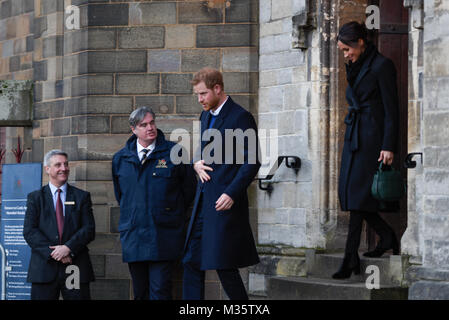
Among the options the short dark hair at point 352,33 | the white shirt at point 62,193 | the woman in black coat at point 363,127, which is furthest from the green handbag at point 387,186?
the white shirt at point 62,193

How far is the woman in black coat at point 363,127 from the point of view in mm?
7930

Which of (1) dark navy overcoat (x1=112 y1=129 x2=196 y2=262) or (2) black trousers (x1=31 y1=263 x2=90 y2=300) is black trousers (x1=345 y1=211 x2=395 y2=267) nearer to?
(1) dark navy overcoat (x1=112 y1=129 x2=196 y2=262)

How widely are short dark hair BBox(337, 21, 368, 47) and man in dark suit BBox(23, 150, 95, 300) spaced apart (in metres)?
2.43

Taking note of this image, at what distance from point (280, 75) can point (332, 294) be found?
2618 millimetres

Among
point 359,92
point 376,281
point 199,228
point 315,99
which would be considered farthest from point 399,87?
point 199,228

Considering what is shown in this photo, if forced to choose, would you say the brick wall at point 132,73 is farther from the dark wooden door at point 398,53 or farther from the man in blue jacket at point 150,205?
the man in blue jacket at point 150,205

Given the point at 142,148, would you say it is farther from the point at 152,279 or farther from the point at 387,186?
the point at 387,186

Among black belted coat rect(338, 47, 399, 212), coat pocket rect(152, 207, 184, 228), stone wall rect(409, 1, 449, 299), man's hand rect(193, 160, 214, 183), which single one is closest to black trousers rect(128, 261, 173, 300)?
coat pocket rect(152, 207, 184, 228)

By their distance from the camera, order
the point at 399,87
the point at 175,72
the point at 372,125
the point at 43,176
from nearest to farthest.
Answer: the point at 372,125 < the point at 399,87 < the point at 175,72 < the point at 43,176

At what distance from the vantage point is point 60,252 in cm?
832

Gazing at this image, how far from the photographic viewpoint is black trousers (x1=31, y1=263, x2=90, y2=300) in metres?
8.32

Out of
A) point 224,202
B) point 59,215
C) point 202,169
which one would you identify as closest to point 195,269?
point 224,202

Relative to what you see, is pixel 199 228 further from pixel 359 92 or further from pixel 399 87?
pixel 399 87

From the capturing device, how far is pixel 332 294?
8008 millimetres
